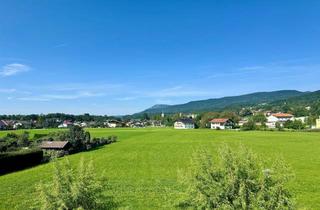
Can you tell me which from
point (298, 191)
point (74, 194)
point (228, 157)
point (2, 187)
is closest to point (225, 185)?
point (228, 157)

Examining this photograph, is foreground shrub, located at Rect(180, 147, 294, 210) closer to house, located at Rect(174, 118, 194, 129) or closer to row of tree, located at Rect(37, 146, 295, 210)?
row of tree, located at Rect(37, 146, 295, 210)

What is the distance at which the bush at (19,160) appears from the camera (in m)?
36.7

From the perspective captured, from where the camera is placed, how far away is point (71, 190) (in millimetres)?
8023

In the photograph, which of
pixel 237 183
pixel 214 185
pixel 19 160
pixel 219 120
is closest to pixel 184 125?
pixel 219 120

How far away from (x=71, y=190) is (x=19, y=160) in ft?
118

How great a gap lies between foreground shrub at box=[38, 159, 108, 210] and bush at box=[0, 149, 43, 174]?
32.3 meters

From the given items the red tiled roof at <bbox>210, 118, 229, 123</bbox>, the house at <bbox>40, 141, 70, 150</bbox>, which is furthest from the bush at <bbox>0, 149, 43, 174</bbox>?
the red tiled roof at <bbox>210, 118, 229, 123</bbox>

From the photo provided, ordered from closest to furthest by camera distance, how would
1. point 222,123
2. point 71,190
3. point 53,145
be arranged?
point 71,190 < point 53,145 < point 222,123

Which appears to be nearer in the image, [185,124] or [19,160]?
[19,160]

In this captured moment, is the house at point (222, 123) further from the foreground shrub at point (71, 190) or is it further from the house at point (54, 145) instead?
the foreground shrub at point (71, 190)

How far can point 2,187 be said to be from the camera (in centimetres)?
2589

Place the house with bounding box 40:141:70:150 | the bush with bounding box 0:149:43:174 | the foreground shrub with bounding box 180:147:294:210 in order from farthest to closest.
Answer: the house with bounding box 40:141:70:150 < the bush with bounding box 0:149:43:174 < the foreground shrub with bounding box 180:147:294:210

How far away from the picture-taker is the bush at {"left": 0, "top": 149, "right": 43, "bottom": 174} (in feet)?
120

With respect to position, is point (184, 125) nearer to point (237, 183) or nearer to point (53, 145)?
point (53, 145)
